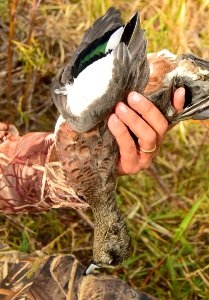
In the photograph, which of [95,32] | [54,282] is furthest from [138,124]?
[54,282]

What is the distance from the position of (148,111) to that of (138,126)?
0.07 m

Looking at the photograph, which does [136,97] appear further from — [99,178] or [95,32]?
[99,178]

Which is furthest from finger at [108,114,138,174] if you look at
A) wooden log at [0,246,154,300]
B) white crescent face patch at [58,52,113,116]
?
wooden log at [0,246,154,300]

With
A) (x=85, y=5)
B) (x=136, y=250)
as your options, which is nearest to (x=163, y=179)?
(x=136, y=250)

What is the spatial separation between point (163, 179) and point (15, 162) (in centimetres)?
147

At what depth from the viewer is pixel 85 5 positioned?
4570 mm

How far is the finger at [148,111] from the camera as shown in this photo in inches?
88.4

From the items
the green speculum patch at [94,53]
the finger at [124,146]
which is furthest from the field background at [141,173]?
the green speculum patch at [94,53]

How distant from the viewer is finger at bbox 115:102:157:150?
2.25m

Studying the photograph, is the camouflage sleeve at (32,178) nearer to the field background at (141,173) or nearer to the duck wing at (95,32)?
the duck wing at (95,32)

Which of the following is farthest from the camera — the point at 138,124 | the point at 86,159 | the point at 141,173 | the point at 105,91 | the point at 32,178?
the point at 141,173

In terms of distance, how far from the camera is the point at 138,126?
91.5 inches

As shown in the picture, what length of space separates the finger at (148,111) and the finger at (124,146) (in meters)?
0.08

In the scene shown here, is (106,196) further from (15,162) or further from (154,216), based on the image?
(154,216)
